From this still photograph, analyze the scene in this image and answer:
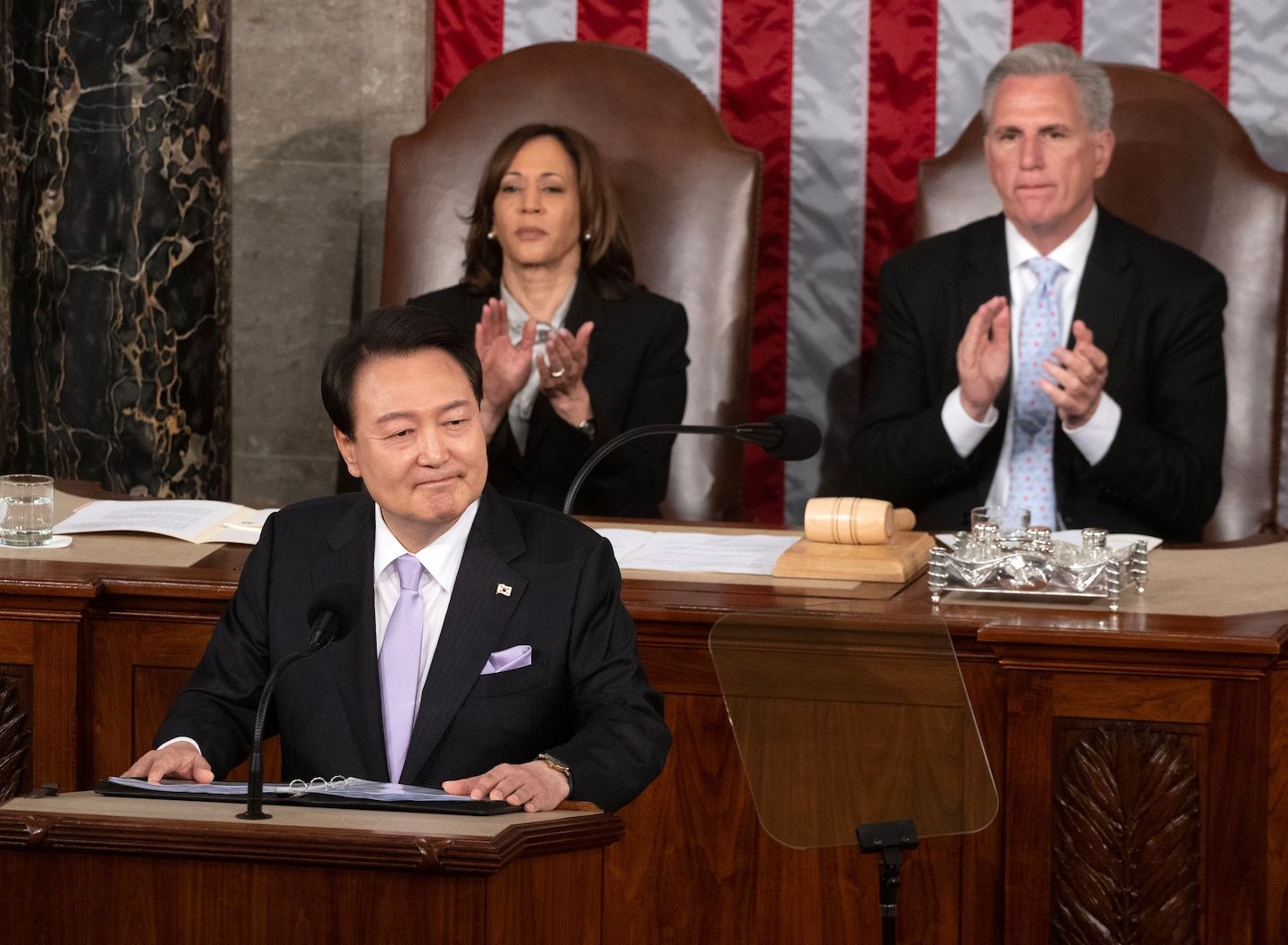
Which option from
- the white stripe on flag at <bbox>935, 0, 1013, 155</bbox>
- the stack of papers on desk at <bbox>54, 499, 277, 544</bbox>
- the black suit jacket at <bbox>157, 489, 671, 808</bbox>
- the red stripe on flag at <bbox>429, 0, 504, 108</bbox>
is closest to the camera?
the black suit jacket at <bbox>157, 489, 671, 808</bbox>

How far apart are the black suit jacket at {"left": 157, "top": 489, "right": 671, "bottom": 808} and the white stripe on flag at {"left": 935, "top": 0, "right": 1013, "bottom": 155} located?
311 cm

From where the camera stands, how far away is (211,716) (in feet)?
7.50

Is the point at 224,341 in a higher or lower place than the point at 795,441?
higher

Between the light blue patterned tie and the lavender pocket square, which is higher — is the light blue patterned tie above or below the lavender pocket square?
above

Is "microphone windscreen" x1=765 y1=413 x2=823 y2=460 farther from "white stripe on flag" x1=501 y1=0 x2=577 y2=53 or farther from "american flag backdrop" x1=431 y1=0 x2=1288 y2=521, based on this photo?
"white stripe on flag" x1=501 y1=0 x2=577 y2=53

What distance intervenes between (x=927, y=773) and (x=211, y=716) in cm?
85

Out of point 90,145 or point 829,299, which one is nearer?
point 90,145

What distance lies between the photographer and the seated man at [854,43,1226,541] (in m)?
4.04

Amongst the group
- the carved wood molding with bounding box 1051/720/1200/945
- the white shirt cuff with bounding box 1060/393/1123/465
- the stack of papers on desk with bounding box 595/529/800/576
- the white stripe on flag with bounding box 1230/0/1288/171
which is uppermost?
the white stripe on flag with bounding box 1230/0/1288/171

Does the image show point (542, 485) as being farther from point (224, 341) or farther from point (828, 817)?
point (828, 817)

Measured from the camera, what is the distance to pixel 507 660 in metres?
2.26

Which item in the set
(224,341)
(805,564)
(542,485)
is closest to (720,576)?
(805,564)

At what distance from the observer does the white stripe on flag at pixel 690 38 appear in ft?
17.2

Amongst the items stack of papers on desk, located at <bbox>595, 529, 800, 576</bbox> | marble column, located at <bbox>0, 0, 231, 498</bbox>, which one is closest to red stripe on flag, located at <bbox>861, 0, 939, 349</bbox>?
marble column, located at <bbox>0, 0, 231, 498</bbox>
